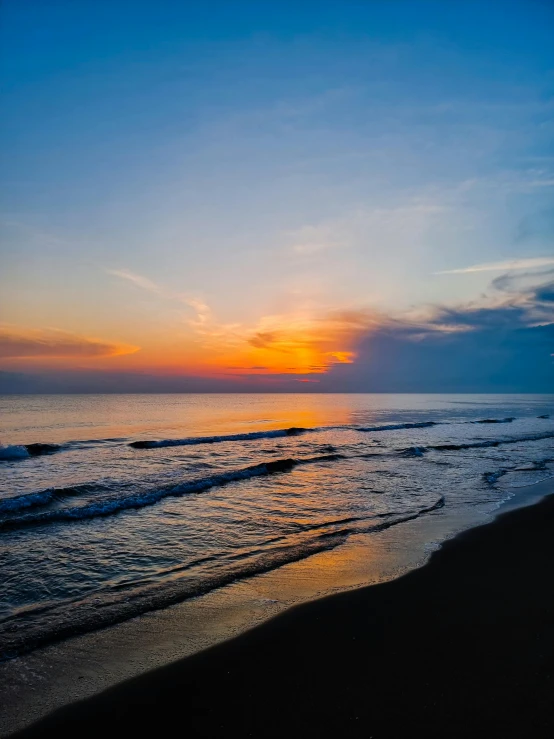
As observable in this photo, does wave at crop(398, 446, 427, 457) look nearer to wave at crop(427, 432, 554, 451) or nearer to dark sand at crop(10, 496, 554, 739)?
wave at crop(427, 432, 554, 451)

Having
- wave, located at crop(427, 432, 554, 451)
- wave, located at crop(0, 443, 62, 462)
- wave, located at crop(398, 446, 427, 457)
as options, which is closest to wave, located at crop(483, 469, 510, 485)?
wave, located at crop(398, 446, 427, 457)

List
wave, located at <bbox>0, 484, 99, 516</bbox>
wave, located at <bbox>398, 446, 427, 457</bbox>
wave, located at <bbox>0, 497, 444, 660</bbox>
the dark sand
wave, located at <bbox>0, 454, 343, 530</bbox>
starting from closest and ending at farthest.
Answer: the dark sand
wave, located at <bbox>0, 497, 444, 660</bbox>
wave, located at <bbox>0, 454, 343, 530</bbox>
wave, located at <bbox>0, 484, 99, 516</bbox>
wave, located at <bbox>398, 446, 427, 457</bbox>

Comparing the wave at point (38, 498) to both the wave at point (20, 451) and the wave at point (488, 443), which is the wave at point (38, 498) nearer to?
the wave at point (20, 451)

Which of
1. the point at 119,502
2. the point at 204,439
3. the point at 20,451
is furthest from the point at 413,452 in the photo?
the point at 20,451

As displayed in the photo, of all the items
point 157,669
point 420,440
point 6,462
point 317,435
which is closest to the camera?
point 157,669

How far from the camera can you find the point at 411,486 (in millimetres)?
17578

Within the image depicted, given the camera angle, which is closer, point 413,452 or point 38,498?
point 38,498

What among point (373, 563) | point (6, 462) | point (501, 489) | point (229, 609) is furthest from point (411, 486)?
point (6, 462)

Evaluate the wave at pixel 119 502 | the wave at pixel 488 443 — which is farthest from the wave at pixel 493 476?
the wave at pixel 119 502

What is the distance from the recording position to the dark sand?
4.00 metres

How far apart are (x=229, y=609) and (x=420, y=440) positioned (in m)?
32.6

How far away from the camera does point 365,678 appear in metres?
4.70

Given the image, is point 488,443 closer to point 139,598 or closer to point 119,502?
point 119,502

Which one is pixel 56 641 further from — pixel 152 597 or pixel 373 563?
pixel 373 563
